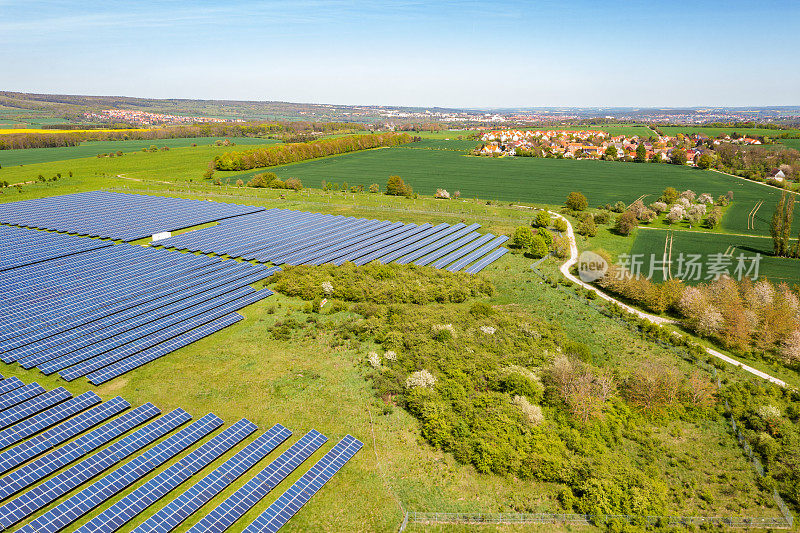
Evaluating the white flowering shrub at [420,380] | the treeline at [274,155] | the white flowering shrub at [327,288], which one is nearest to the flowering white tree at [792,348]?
the white flowering shrub at [420,380]

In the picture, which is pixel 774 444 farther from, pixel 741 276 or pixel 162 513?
pixel 162 513

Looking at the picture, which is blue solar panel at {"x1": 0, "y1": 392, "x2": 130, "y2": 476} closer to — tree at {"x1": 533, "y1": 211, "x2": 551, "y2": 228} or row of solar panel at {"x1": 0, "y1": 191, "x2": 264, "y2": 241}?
row of solar panel at {"x1": 0, "y1": 191, "x2": 264, "y2": 241}

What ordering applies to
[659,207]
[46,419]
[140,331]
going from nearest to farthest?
[46,419] → [140,331] → [659,207]

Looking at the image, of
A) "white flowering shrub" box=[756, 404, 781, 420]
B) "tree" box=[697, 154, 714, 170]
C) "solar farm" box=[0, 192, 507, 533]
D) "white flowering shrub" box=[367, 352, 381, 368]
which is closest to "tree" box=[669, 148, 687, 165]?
"tree" box=[697, 154, 714, 170]

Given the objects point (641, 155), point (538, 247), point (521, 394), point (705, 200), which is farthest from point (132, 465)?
point (641, 155)

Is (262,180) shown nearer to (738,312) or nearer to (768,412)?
(738,312)

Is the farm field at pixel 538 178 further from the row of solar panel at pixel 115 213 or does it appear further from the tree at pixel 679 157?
the row of solar panel at pixel 115 213

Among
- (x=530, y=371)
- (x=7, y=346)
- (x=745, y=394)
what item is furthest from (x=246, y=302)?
(x=745, y=394)
